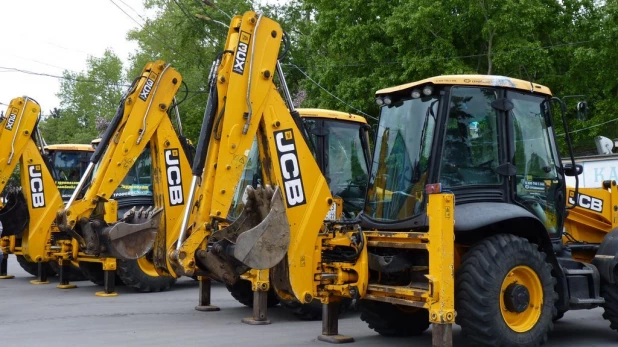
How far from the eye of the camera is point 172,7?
41531 millimetres

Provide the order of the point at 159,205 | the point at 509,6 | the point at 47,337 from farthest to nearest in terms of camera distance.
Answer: the point at 509,6 → the point at 159,205 → the point at 47,337

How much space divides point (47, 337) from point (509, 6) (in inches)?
640

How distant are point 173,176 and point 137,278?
273 centimetres

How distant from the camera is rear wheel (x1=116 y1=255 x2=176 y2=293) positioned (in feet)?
44.6

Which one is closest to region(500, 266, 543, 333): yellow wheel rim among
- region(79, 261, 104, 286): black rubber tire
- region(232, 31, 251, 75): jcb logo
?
region(232, 31, 251, 75): jcb logo

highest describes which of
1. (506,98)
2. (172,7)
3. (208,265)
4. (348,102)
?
(172,7)

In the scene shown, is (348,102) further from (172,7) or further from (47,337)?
(172,7)

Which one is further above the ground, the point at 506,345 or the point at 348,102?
the point at 348,102

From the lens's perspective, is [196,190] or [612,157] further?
[612,157]

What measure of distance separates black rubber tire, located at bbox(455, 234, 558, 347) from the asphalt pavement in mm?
1195

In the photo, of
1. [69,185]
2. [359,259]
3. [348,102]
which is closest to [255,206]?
[359,259]

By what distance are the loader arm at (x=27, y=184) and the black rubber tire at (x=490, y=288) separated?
32.3 feet

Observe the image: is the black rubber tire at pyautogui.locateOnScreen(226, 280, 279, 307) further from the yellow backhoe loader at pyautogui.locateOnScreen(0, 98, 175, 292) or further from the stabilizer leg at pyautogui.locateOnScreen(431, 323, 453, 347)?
the stabilizer leg at pyautogui.locateOnScreen(431, 323, 453, 347)

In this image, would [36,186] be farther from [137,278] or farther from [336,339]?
[336,339]
